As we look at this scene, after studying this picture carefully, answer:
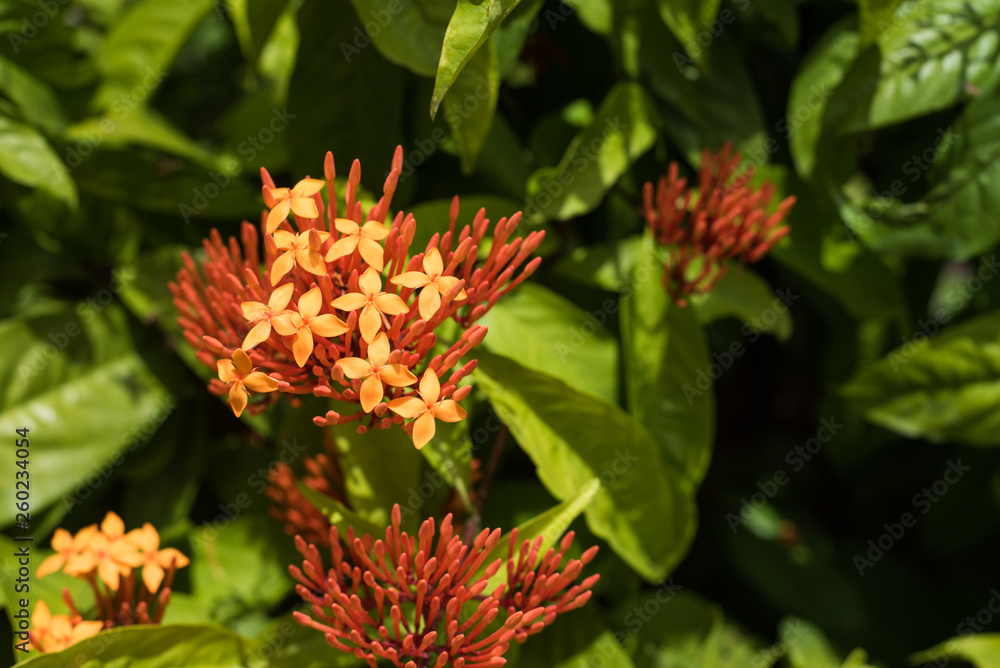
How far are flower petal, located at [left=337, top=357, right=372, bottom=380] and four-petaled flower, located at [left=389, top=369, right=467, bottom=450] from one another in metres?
0.04

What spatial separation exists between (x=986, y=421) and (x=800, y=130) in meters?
0.48

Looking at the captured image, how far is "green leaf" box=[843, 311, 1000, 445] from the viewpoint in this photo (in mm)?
1148

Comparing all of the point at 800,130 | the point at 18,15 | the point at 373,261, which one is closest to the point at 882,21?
the point at 800,130

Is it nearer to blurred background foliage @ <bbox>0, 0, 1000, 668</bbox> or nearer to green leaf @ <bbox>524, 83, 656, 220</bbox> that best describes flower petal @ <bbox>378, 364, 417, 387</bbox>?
blurred background foliage @ <bbox>0, 0, 1000, 668</bbox>

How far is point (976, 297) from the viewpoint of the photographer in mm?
1326

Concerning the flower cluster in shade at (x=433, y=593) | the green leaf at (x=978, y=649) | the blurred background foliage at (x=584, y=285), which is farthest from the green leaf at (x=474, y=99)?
the green leaf at (x=978, y=649)

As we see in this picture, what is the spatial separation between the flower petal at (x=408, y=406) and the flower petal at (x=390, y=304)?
3.1 inches

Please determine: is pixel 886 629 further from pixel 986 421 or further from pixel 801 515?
pixel 986 421

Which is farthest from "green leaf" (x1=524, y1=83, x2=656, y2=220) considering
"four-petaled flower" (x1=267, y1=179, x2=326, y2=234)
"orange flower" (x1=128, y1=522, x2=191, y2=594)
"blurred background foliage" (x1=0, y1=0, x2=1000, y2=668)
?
"orange flower" (x1=128, y1=522, x2=191, y2=594)

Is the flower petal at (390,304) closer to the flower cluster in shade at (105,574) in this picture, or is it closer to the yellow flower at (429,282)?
the yellow flower at (429,282)

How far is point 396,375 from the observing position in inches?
28.9

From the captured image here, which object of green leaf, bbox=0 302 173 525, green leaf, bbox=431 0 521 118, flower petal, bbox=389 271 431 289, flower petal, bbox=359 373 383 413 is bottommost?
green leaf, bbox=0 302 173 525

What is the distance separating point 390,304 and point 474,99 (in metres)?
0.31

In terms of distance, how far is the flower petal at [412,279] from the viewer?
74 cm
